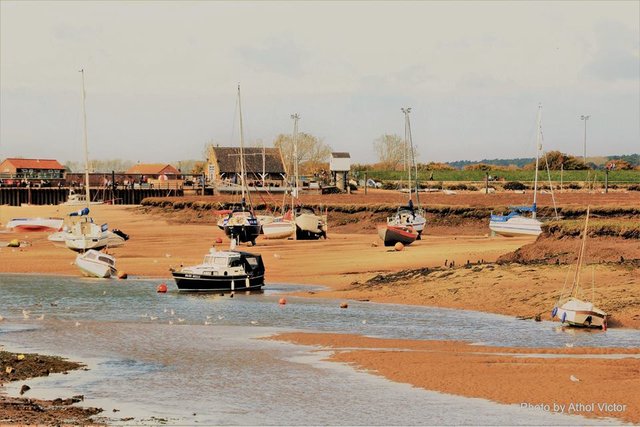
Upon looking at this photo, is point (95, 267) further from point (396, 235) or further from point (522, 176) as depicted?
point (522, 176)

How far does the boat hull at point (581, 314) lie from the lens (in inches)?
1304

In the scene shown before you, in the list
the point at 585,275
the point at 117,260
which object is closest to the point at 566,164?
the point at 117,260

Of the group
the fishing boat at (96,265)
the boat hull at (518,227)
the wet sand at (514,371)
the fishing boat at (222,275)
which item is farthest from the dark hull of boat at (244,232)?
the wet sand at (514,371)

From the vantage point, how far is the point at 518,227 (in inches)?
2894

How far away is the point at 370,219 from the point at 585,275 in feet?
170

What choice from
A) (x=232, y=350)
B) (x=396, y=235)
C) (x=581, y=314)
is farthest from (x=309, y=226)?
(x=232, y=350)

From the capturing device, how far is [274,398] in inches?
972

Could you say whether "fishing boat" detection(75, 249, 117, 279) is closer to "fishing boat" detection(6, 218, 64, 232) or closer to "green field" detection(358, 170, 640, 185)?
"fishing boat" detection(6, 218, 64, 232)

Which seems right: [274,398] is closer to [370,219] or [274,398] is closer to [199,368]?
[199,368]

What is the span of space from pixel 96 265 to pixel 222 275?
10475 mm

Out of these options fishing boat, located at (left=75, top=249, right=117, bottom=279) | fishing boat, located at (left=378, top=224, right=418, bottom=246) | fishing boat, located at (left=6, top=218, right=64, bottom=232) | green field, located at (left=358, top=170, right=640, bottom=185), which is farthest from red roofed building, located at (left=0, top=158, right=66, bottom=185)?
fishing boat, located at (left=75, top=249, right=117, bottom=279)

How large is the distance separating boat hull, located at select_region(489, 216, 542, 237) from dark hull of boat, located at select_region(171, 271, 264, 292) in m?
30.2

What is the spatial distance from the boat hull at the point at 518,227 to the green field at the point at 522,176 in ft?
198

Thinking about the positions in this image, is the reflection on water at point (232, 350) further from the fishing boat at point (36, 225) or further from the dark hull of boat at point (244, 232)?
the fishing boat at point (36, 225)
